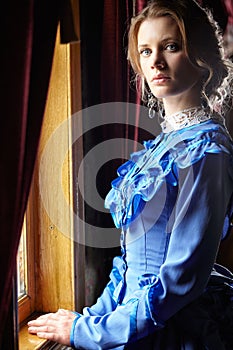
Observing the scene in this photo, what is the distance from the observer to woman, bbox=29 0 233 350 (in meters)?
1.08

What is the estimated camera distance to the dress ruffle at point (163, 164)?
1.12 m

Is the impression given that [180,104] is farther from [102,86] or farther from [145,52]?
[102,86]

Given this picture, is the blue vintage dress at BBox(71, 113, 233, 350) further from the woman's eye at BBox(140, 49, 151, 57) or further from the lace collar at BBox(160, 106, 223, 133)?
the woman's eye at BBox(140, 49, 151, 57)

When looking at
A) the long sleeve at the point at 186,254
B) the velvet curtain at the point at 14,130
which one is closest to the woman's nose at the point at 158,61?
the long sleeve at the point at 186,254

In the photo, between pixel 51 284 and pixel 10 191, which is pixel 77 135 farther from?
pixel 10 191

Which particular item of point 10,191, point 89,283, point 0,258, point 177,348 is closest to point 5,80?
point 10,191

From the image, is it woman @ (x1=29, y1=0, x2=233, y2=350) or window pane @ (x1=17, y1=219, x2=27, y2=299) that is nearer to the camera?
woman @ (x1=29, y1=0, x2=233, y2=350)

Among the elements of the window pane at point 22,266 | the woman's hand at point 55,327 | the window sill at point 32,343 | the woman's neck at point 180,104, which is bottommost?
the window sill at point 32,343

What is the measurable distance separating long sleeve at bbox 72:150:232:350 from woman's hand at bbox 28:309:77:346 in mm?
88

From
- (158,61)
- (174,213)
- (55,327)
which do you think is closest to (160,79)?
(158,61)

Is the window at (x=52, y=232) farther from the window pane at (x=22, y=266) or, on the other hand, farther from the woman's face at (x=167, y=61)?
the woman's face at (x=167, y=61)

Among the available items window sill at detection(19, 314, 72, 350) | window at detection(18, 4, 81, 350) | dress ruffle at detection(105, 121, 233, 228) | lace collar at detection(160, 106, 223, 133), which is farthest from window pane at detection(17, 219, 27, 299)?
lace collar at detection(160, 106, 223, 133)

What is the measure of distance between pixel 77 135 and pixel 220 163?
1.72 ft

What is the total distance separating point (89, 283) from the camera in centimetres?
155
